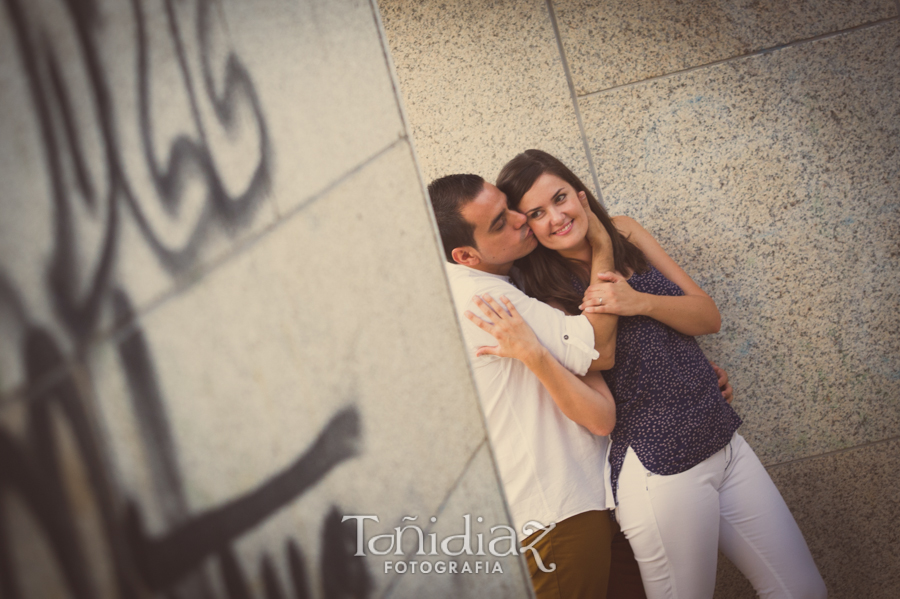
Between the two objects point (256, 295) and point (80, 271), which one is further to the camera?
point (256, 295)

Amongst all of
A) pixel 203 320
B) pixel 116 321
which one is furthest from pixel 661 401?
pixel 116 321

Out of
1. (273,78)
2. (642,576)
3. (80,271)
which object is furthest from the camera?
(642,576)

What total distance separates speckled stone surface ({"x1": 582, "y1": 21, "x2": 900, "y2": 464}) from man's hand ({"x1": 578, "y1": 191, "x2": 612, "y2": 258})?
0.46m

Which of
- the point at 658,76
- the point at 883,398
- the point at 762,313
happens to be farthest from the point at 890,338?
the point at 658,76

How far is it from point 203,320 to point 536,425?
158 cm

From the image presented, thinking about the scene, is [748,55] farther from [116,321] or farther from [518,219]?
[116,321]

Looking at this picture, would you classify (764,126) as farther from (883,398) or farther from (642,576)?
(642,576)

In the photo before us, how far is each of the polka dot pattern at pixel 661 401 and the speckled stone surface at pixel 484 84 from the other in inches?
36.0

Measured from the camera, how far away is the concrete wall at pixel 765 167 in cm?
271

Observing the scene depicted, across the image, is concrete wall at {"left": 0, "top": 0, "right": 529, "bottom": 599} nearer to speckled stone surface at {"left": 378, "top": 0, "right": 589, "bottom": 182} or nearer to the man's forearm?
the man's forearm

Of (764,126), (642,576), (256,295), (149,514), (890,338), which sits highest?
(764,126)

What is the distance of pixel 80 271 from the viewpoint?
601 millimetres

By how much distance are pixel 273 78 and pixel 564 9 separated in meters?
2.16

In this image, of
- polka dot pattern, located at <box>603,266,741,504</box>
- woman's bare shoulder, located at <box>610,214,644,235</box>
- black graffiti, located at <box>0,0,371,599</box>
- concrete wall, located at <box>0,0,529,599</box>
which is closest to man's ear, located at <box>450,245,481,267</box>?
polka dot pattern, located at <box>603,266,741,504</box>
